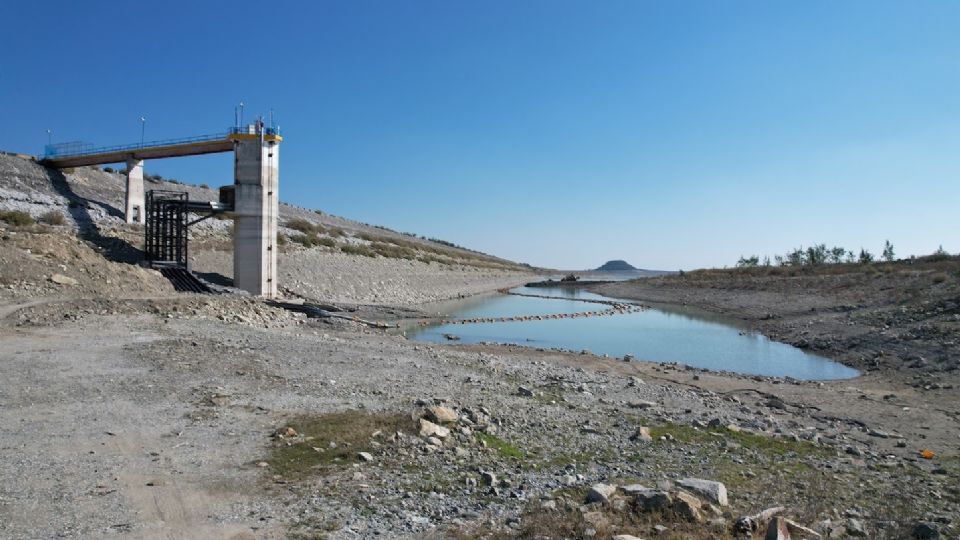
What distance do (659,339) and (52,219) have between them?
129 ft

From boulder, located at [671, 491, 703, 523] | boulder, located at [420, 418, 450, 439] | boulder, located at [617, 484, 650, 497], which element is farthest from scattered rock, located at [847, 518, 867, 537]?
boulder, located at [420, 418, 450, 439]

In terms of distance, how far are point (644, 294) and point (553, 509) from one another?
7507cm

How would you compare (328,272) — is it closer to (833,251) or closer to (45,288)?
(45,288)

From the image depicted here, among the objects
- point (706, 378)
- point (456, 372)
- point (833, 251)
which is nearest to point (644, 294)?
point (833, 251)

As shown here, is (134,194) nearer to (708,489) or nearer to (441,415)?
(441,415)

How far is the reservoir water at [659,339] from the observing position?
87.4ft

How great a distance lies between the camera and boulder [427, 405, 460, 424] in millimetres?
11109

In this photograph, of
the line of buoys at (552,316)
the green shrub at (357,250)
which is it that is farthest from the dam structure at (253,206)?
the green shrub at (357,250)

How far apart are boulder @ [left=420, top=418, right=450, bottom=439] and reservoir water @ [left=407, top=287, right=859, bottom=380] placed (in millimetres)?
18059

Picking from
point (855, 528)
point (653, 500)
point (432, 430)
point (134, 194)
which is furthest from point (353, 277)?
point (855, 528)

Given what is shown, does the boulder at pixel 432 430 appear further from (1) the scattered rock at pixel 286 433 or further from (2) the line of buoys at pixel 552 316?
(2) the line of buoys at pixel 552 316

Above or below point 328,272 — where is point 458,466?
below

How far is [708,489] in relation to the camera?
8094 mm

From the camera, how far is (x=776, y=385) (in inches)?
802
